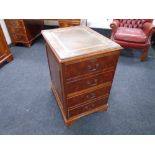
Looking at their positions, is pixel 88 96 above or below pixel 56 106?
above

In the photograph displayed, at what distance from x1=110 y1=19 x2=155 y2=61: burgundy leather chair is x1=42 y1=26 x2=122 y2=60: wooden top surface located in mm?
1178

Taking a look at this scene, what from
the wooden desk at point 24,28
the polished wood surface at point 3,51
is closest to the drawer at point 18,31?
the wooden desk at point 24,28

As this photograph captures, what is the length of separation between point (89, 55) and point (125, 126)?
0.92 meters

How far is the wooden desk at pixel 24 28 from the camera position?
257 centimetres

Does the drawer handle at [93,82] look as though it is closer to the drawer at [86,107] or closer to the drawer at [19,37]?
the drawer at [86,107]

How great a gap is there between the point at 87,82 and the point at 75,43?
1.09 feet

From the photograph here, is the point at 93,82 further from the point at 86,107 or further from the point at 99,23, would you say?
the point at 99,23

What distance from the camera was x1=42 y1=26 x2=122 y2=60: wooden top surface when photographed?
0.96 meters

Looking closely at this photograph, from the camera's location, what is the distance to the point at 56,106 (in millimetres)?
1621

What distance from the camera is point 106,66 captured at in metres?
1.10

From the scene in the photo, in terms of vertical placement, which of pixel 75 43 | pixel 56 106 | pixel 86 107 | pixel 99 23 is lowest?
pixel 56 106

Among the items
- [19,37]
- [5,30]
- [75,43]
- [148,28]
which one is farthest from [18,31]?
[148,28]

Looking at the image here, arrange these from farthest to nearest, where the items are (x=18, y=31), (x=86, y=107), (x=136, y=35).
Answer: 1. (x=18, y=31)
2. (x=136, y=35)
3. (x=86, y=107)

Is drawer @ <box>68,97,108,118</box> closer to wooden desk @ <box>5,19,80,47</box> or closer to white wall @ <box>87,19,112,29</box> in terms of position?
wooden desk @ <box>5,19,80,47</box>
